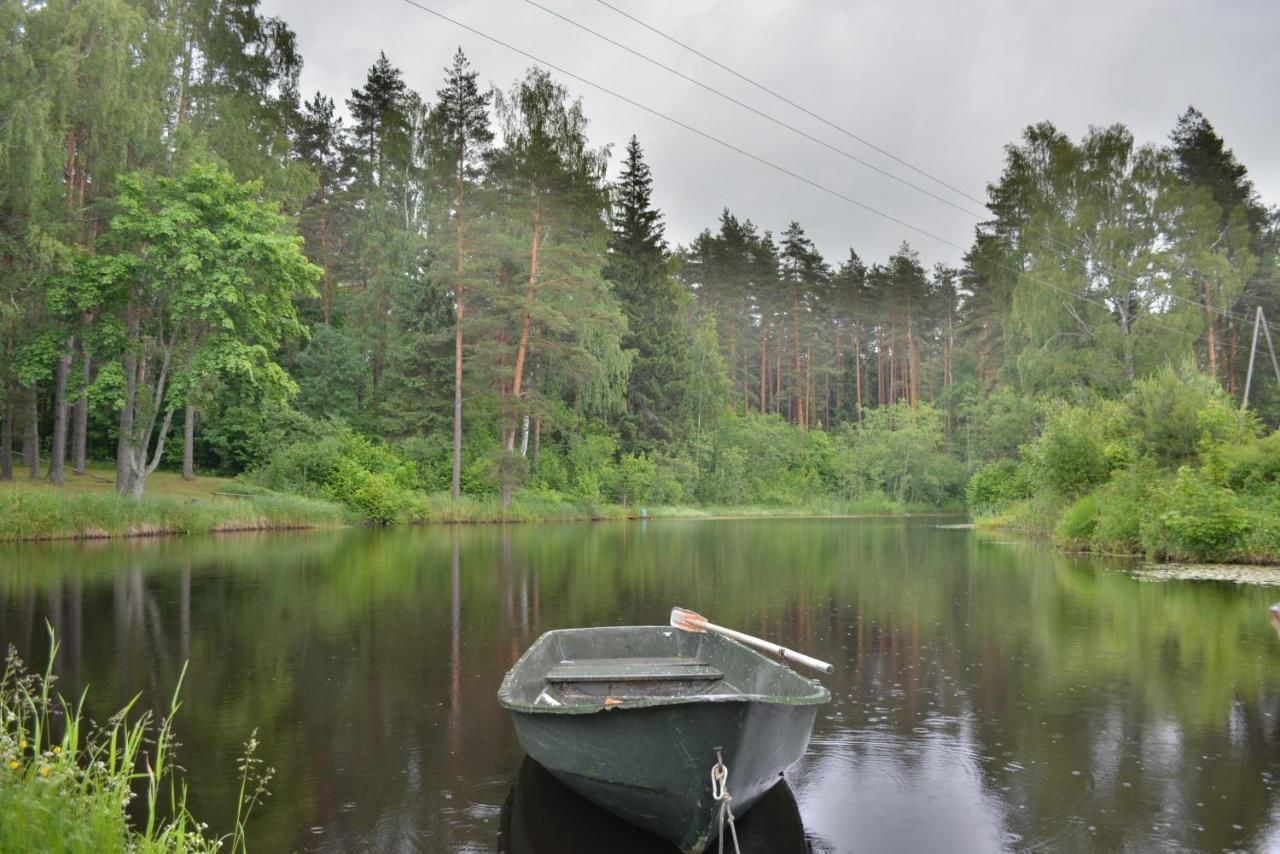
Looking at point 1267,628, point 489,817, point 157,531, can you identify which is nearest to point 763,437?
point 157,531

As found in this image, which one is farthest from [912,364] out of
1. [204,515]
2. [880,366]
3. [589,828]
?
[589,828]

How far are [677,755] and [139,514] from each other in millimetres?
25650

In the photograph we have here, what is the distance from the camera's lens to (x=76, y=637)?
1124 centimetres

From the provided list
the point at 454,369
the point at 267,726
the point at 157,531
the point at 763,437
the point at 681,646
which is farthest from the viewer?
the point at 763,437

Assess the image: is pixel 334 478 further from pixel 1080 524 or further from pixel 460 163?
pixel 1080 524

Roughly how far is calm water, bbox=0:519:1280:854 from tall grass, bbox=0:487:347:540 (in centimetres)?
250

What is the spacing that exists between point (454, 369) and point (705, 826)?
39139mm

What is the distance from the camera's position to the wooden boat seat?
702 cm

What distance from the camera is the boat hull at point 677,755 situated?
456 centimetres

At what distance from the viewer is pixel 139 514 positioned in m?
26.1

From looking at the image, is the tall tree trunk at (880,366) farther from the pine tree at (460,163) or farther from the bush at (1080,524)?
the bush at (1080,524)

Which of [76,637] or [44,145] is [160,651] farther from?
[44,145]

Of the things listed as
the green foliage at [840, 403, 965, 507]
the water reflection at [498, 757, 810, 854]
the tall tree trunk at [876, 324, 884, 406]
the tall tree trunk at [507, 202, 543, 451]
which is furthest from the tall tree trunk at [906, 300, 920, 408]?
the water reflection at [498, 757, 810, 854]

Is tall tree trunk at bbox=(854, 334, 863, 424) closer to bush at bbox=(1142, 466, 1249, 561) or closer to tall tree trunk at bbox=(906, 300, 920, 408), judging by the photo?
tall tree trunk at bbox=(906, 300, 920, 408)
